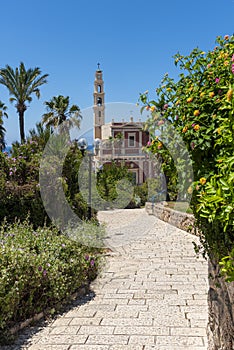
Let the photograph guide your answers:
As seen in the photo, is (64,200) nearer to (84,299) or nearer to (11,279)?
(84,299)

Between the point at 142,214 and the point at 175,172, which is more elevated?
the point at 175,172

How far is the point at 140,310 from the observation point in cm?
441

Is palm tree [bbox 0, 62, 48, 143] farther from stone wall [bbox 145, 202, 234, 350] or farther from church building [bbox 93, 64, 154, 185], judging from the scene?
stone wall [bbox 145, 202, 234, 350]

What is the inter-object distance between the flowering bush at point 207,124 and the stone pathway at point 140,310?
1453 millimetres

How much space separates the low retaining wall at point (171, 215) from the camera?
10554 millimetres

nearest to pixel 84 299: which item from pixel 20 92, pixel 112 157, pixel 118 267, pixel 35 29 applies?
pixel 118 267

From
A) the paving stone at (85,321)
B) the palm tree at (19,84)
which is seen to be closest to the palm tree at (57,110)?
the palm tree at (19,84)

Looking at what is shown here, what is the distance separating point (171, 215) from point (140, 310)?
317 inches

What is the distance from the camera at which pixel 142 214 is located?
15227 millimetres

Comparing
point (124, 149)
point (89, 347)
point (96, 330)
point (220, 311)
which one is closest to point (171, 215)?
point (124, 149)

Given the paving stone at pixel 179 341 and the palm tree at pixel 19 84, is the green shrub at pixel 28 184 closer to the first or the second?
the paving stone at pixel 179 341

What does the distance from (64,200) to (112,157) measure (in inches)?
347

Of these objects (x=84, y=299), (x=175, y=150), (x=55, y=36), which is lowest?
(x=84, y=299)

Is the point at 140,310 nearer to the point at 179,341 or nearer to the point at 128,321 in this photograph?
the point at 128,321
